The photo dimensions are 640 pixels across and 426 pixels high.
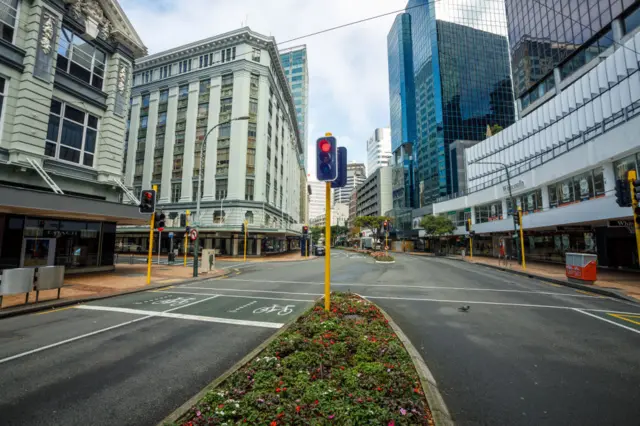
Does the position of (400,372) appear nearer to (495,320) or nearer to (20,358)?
(495,320)

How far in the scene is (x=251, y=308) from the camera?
9250 millimetres

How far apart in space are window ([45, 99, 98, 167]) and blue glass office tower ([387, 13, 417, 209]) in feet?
261

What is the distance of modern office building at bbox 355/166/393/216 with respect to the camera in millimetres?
99750

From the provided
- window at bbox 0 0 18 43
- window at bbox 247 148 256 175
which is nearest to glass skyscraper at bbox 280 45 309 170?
window at bbox 247 148 256 175

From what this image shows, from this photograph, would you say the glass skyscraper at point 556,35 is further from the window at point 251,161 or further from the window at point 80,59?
the window at point 80,59

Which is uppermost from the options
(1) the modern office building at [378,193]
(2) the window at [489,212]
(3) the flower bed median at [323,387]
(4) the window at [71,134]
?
(1) the modern office building at [378,193]

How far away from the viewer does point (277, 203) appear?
177 feet

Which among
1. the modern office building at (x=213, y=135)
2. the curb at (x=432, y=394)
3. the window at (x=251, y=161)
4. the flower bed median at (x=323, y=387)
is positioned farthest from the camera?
the window at (x=251, y=161)

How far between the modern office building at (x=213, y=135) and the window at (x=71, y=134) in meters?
20.7

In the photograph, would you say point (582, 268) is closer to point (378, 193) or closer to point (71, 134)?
point (71, 134)

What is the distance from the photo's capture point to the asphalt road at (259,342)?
3.64m

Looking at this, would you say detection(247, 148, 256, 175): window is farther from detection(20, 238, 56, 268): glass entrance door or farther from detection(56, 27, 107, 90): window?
detection(20, 238, 56, 268): glass entrance door

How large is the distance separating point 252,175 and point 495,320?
3943 centimetres

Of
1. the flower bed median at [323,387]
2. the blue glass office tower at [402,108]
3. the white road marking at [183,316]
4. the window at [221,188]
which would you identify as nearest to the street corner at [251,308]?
the white road marking at [183,316]
